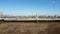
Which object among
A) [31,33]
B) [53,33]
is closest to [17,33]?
[31,33]

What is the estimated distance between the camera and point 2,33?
1767cm

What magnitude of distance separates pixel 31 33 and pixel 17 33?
1774mm

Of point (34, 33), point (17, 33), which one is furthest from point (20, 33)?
point (34, 33)

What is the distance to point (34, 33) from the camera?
1775 centimetres

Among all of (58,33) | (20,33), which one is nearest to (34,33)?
(20,33)

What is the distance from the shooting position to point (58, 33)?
17.2 m

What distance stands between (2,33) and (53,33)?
20.9ft

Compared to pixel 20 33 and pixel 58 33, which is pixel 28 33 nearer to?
pixel 20 33

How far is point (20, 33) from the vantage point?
17438 mm

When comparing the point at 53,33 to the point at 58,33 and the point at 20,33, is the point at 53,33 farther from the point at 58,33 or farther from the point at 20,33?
the point at 20,33

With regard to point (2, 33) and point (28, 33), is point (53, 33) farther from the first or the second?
point (2, 33)

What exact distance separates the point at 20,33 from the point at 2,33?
230 centimetres

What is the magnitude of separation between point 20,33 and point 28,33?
3.46 feet

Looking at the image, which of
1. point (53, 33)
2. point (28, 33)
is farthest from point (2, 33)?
point (53, 33)
